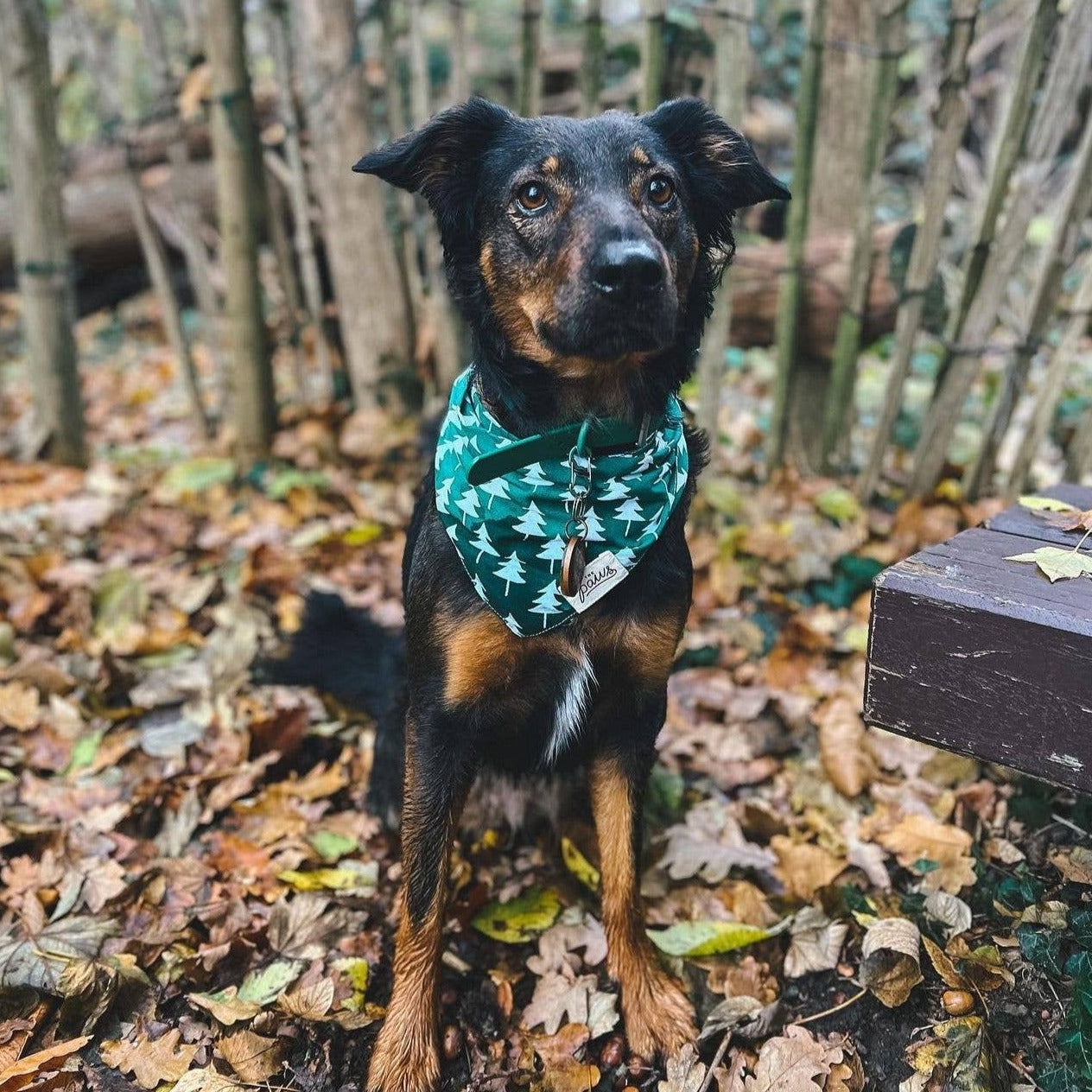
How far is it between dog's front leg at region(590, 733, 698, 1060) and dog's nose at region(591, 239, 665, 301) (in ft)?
3.83

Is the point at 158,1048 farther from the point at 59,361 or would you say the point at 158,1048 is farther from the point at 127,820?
the point at 59,361

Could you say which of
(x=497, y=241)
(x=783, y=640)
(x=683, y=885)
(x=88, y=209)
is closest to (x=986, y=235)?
(x=783, y=640)

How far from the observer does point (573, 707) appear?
7.73 feet

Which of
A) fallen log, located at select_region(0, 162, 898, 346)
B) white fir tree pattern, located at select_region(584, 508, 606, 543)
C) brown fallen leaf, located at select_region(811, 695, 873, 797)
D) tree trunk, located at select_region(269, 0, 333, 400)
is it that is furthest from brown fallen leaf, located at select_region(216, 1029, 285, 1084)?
tree trunk, located at select_region(269, 0, 333, 400)

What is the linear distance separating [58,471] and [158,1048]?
4230 mm

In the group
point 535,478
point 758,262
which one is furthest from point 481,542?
point 758,262

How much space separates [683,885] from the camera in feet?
9.14

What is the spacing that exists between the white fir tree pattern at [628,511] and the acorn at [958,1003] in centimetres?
133

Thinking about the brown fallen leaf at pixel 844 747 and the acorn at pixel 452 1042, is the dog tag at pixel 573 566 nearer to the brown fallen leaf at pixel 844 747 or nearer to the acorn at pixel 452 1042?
the acorn at pixel 452 1042

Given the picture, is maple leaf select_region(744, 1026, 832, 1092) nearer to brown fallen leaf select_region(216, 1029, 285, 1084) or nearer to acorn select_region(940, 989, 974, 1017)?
acorn select_region(940, 989, 974, 1017)

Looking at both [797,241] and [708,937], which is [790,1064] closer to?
[708,937]

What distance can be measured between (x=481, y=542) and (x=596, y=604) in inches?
12.8

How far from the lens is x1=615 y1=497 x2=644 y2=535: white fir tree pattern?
2256mm

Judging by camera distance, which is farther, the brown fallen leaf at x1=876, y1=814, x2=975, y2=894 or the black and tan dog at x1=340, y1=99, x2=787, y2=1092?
the brown fallen leaf at x1=876, y1=814, x2=975, y2=894
